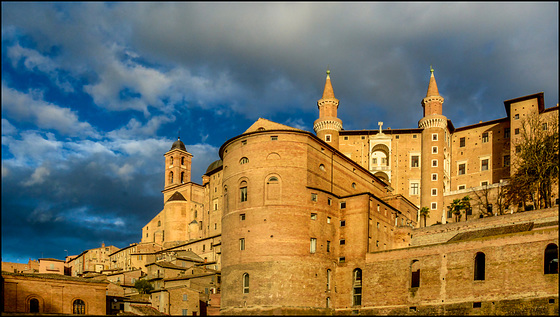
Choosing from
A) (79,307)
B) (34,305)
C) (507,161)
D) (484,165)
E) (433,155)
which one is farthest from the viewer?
(484,165)

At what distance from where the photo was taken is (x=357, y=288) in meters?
52.3

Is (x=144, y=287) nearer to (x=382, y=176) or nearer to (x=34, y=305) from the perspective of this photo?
(x=34, y=305)

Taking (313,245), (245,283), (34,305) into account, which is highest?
(313,245)

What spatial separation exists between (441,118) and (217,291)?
3869cm

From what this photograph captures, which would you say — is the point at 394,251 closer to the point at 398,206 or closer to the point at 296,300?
the point at 296,300

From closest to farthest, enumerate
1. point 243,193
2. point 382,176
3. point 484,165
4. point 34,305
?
point 34,305 < point 243,193 < point 484,165 < point 382,176

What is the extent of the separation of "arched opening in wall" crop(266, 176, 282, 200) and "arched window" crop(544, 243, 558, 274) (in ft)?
74.9

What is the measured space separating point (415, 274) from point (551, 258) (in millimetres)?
11235

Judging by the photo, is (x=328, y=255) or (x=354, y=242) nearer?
(x=328, y=255)

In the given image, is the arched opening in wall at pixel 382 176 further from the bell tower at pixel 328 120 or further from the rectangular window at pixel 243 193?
the rectangular window at pixel 243 193

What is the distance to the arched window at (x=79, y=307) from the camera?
5228cm

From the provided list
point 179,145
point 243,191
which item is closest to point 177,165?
A: point 179,145

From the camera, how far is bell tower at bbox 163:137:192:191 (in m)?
104

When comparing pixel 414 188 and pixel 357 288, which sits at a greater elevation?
pixel 414 188
